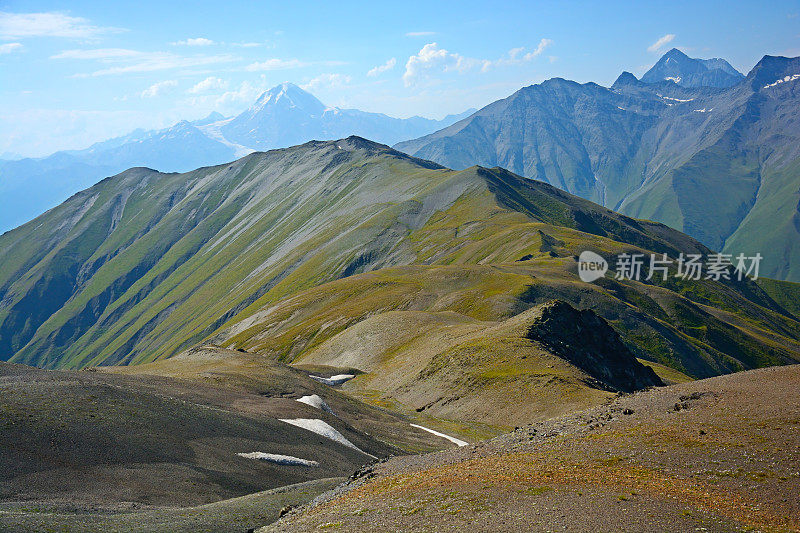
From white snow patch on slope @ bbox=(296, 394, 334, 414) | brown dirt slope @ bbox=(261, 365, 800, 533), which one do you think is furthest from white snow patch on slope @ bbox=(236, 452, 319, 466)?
white snow patch on slope @ bbox=(296, 394, 334, 414)

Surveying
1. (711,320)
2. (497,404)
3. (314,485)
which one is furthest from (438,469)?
(711,320)

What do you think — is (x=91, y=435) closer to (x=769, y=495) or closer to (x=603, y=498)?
(x=603, y=498)

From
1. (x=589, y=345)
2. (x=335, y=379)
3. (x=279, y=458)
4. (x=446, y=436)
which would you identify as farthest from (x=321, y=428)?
(x=589, y=345)

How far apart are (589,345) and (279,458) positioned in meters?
57.7

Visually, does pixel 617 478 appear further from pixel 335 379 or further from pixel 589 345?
pixel 335 379

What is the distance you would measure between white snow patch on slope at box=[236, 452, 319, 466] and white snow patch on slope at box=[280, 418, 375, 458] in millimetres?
7957

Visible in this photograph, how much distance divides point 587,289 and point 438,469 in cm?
11112

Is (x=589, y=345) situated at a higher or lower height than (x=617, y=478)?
lower

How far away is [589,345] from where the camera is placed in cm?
8825

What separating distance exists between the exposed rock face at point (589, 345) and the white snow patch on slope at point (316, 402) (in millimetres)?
35765

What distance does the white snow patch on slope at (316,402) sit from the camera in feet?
219

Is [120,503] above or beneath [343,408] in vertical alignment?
above

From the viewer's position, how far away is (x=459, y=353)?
8912cm

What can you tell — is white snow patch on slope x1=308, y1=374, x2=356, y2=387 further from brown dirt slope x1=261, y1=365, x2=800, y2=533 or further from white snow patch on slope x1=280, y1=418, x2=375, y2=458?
brown dirt slope x1=261, y1=365, x2=800, y2=533
